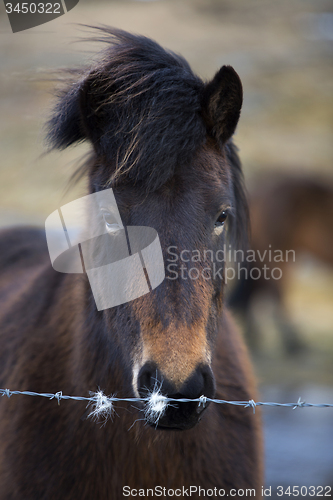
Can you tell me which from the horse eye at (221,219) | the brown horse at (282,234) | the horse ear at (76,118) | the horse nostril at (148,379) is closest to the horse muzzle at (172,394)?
the horse nostril at (148,379)

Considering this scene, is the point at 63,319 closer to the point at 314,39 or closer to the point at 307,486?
the point at 307,486

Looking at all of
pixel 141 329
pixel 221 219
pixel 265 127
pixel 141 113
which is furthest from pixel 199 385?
pixel 265 127

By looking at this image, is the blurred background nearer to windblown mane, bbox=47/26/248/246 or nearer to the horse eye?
windblown mane, bbox=47/26/248/246

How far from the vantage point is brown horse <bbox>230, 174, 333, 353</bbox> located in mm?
7840

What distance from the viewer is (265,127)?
66.2 ft

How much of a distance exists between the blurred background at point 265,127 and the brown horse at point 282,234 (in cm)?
8

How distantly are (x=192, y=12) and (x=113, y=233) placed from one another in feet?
106

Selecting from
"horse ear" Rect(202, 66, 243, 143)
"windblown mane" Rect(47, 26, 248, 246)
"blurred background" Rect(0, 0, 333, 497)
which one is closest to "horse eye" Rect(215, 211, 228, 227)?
"windblown mane" Rect(47, 26, 248, 246)

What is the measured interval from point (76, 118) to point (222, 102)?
0.70 m

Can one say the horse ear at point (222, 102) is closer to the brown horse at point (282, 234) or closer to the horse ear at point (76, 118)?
the horse ear at point (76, 118)

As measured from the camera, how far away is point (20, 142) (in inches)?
695

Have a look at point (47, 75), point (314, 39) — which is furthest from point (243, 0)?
point (47, 75)

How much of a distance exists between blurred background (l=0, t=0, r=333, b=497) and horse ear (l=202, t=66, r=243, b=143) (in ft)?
0.99

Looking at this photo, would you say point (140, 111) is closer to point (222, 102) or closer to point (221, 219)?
point (222, 102)
